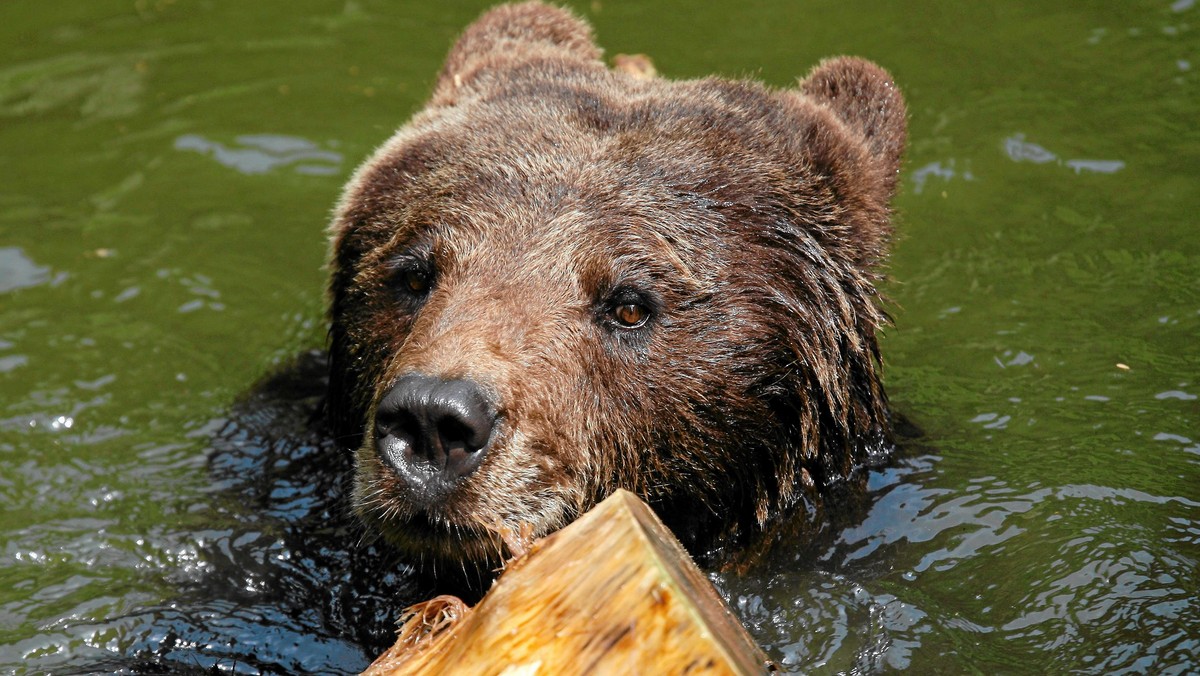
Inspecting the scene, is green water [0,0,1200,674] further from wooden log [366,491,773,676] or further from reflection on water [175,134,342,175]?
wooden log [366,491,773,676]

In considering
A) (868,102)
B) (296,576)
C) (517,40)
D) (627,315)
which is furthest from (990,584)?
(517,40)

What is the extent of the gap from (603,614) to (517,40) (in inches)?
165

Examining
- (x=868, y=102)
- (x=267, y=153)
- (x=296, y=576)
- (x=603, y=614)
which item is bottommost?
(x=296, y=576)

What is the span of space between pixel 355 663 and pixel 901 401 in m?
3.20

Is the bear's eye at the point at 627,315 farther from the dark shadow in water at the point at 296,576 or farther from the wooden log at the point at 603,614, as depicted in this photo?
Answer: the wooden log at the point at 603,614

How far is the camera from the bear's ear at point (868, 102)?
Result: 20.8 feet

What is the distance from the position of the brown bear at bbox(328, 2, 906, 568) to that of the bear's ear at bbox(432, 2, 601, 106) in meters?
0.54

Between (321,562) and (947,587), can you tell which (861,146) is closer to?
(947,587)

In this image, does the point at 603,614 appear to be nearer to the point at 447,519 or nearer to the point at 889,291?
the point at 447,519

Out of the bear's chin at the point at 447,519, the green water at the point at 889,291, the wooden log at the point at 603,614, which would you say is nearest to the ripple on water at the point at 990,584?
the green water at the point at 889,291

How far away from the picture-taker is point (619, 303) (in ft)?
17.5

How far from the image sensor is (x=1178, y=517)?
5.73 metres

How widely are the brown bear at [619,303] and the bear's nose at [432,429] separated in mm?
17

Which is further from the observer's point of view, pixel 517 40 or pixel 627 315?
pixel 517 40
